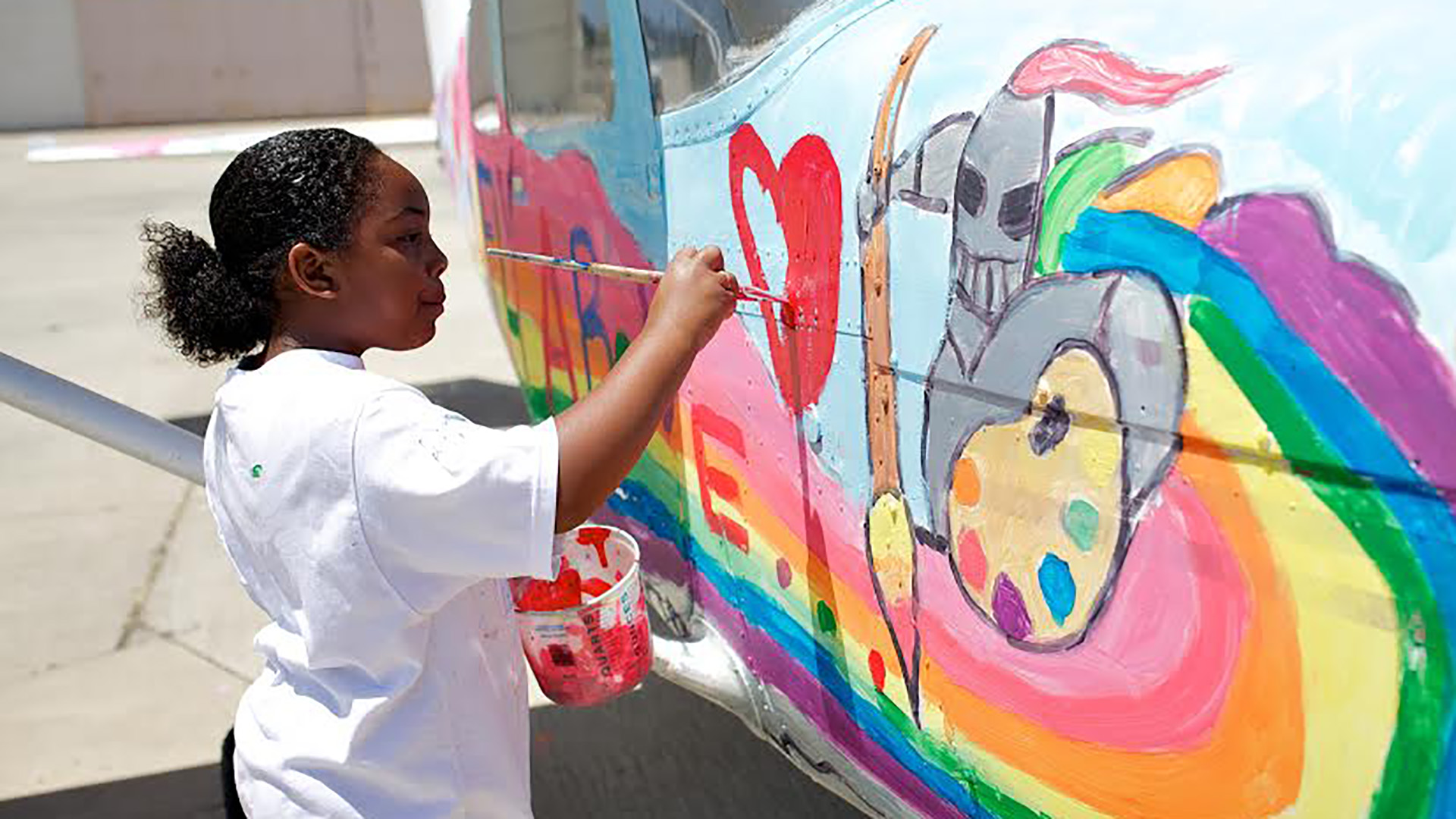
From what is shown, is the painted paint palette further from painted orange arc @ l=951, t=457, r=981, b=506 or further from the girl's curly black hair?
the girl's curly black hair

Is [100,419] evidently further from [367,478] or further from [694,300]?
[694,300]

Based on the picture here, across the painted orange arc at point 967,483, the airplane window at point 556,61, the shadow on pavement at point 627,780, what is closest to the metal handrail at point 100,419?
the shadow on pavement at point 627,780

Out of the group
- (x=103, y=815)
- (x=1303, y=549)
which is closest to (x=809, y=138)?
(x=1303, y=549)

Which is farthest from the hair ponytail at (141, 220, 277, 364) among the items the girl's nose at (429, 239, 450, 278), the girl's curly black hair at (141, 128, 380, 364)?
the girl's nose at (429, 239, 450, 278)

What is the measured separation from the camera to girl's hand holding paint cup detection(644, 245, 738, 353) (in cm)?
153

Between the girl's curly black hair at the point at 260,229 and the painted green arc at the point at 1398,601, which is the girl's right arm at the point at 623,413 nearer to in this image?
the girl's curly black hair at the point at 260,229

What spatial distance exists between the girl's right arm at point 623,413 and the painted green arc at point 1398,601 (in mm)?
616

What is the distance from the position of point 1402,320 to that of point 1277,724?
0.37 m

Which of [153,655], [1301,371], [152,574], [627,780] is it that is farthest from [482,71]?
[1301,371]

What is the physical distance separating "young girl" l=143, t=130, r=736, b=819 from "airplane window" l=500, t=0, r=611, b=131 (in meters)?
0.86

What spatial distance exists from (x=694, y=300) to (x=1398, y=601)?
0.81 metres

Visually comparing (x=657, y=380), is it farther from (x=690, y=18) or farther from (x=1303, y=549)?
(x=690, y=18)

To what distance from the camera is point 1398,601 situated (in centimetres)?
103

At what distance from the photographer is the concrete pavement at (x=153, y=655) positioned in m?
3.21
